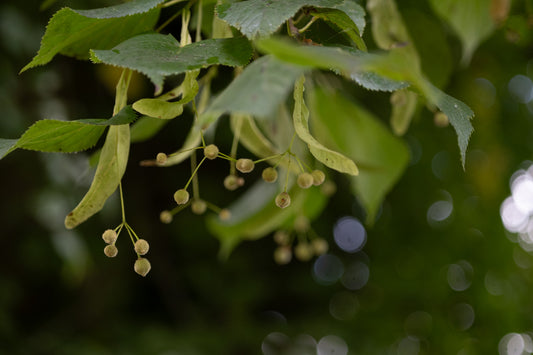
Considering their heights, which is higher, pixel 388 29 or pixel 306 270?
pixel 388 29

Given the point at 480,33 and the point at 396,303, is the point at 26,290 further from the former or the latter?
the point at 480,33

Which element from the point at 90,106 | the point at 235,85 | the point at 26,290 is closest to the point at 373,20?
the point at 235,85

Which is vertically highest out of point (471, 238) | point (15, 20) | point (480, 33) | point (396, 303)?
point (480, 33)

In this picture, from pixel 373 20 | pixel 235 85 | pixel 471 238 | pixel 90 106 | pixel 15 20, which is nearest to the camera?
pixel 235 85

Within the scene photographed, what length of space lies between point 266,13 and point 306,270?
112cm

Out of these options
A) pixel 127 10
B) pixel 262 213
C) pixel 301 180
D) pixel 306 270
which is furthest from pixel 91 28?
pixel 306 270

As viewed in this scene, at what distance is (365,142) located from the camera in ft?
1.74

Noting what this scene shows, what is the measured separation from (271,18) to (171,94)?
70mm

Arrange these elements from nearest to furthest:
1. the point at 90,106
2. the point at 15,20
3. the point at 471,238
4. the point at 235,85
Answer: the point at 235,85
the point at 15,20
the point at 90,106
the point at 471,238

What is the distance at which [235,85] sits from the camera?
186 millimetres

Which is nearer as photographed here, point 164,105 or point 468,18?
point 164,105

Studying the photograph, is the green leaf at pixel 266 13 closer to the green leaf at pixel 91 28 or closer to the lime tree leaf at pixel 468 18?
the green leaf at pixel 91 28

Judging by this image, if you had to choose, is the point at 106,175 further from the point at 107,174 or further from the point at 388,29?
the point at 388,29

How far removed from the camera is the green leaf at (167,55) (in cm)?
21
